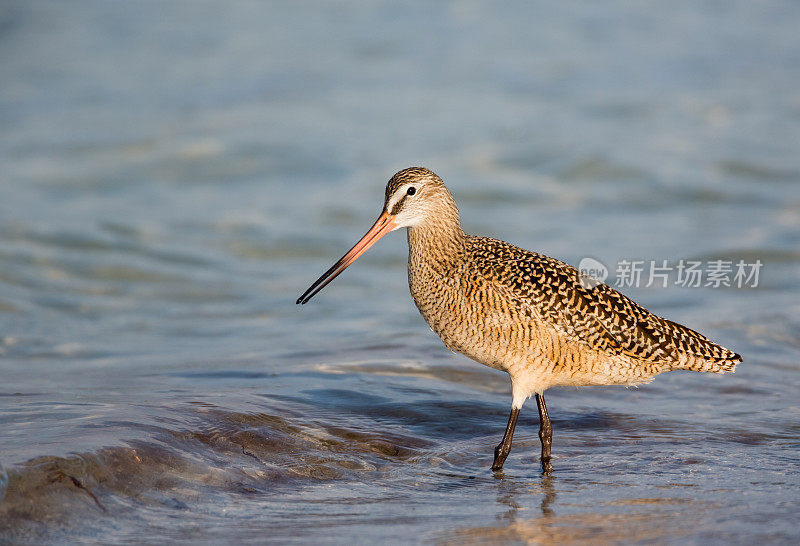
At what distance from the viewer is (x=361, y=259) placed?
1124cm

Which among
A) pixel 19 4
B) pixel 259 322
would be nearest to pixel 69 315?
pixel 259 322

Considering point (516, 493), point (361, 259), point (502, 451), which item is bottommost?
point (516, 493)

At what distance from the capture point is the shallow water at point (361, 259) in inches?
200

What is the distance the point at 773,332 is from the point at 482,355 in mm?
3723

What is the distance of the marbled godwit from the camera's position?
226 inches

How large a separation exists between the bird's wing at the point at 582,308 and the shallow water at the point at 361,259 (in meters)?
0.57

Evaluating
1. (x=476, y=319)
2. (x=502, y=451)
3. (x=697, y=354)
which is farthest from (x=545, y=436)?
(x=697, y=354)

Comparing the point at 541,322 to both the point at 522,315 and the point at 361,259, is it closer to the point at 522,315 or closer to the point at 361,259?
the point at 522,315

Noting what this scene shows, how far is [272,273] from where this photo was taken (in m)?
10.8

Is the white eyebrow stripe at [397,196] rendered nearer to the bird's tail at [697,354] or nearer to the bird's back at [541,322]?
the bird's back at [541,322]

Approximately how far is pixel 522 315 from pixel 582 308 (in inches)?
14.1

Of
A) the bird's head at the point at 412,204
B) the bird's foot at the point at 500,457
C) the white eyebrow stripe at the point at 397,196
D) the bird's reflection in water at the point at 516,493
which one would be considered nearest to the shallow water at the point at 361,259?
the bird's reflection in water at the point at 516,493

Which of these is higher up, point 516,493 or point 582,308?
point 582,308

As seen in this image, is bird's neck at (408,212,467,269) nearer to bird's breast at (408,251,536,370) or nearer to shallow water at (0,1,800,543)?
bird's breast at (408,251,536,370)
